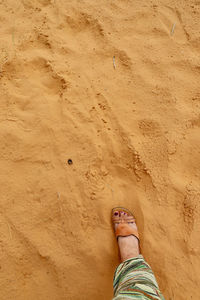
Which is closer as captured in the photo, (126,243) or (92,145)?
(126,243)

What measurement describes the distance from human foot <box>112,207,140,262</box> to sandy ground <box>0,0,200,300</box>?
6 cm

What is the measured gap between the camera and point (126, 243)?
1308 mm

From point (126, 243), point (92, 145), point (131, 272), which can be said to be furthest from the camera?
point (92, 145)

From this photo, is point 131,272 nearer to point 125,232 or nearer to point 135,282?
point 135,282

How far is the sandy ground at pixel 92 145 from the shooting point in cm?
123

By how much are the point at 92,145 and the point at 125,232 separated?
65 cm

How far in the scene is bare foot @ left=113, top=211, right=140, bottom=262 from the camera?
1.28m

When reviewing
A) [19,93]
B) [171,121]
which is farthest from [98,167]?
[19,93]

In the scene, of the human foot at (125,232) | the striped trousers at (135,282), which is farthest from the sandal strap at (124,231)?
the striped trousers at (135,282)

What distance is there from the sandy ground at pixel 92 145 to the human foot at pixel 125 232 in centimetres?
6

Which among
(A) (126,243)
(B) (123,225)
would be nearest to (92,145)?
(B) (123,225)

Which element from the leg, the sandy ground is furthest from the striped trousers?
the sandy ground

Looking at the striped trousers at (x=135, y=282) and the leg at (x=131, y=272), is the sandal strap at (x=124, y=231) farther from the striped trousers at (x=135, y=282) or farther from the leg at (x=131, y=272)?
the striped trousers at (x=135, y=282)

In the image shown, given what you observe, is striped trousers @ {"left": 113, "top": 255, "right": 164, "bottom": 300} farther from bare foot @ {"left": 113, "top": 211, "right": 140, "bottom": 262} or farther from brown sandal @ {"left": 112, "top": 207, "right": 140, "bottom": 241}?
brown sandal @ {"left": 112, "top": 207, "right": 140, "bottom": 241}
